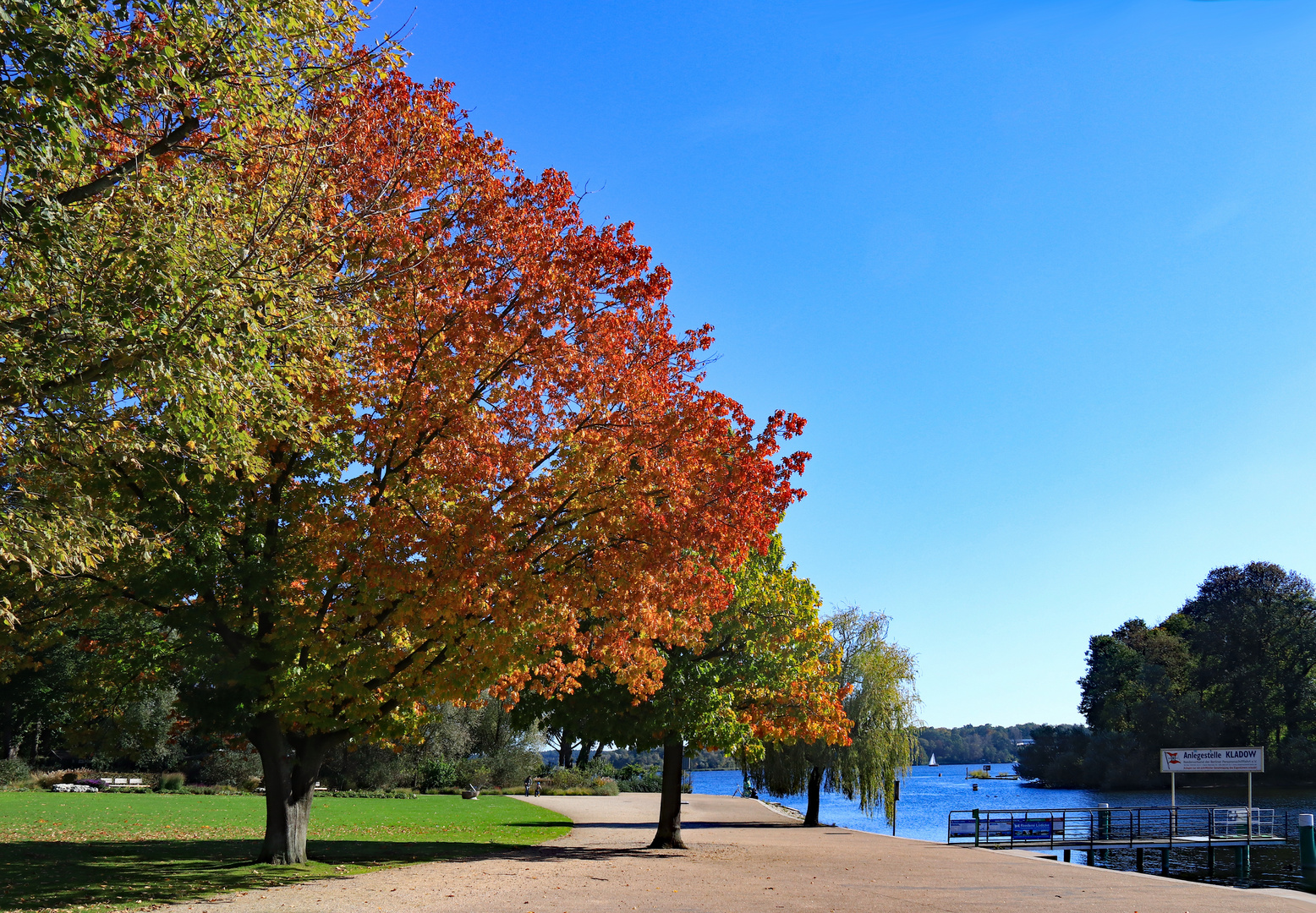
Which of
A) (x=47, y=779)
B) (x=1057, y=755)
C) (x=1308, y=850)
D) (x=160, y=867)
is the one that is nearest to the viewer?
(x=160, y=867)

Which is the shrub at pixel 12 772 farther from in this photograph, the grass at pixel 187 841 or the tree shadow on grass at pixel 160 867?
the tree shadow on grass at pixel 160 867

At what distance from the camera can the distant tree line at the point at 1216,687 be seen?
73.6m

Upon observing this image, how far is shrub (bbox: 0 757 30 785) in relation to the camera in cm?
4209

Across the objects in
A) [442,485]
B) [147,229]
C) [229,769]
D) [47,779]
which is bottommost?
[47,779]

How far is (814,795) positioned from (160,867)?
2602cm

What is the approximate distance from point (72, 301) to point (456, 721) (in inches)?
2135

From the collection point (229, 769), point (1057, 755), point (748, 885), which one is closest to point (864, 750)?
point (748, 885)

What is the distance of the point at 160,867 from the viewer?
51.1ft

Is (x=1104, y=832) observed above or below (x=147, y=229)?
below

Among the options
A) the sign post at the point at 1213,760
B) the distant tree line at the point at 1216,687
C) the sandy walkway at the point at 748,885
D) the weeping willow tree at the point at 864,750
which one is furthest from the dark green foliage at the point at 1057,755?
the sandy walkway at the point at 748,885

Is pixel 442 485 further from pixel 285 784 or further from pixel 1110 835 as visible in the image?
pixel 1110 835

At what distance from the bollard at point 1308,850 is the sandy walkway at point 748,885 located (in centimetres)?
366

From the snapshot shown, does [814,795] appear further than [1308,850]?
Yes

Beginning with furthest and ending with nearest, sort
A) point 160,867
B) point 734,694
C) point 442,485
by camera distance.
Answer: point 734,694 < point 160,867 < point 442,485
